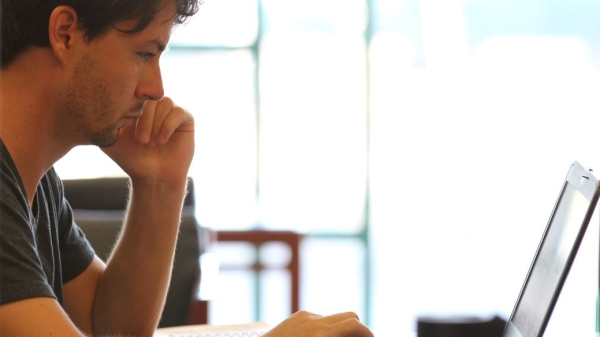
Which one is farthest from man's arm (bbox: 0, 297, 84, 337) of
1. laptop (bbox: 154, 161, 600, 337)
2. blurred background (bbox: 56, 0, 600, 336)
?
blurred background (bbox: 56, 0, 600, 336)

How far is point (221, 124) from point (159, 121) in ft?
8.04

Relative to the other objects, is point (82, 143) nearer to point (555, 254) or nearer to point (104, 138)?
point (104, 138)

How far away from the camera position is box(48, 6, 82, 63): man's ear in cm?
109

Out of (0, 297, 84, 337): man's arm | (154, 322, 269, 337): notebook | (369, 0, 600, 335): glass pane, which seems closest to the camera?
(0, 297, 84, 337): man's arm

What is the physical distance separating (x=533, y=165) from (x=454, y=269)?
602 millimetres

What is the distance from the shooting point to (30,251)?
1.02m

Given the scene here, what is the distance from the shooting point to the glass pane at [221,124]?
3865 millimetres

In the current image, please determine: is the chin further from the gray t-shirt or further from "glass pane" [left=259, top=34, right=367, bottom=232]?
"glass pane" [left=259, top=34, right=367, bottom=232]

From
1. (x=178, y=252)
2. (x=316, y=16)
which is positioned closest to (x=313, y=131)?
(x=316, y=16)

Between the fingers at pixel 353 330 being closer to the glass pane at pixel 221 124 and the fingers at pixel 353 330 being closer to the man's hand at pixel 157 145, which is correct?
the man's hand at pixel 157 145

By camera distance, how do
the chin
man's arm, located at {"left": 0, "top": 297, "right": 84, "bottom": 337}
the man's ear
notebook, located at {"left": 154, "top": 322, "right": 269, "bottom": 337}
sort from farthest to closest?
notebook, located at {"left": 154, "top": 322, "right": 269, "bottom": 337}, the chin, the man's ear, man's arm, located at {"left": 0, "top": 297, "right": 84, "bottom": 337}

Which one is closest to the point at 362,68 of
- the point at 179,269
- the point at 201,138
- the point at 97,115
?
the point at 201,138

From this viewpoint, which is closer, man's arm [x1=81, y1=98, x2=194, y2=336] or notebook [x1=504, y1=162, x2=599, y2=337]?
notebook [x1=504, y1=162, x2=599, y2=337]

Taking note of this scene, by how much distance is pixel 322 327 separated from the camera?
1.04 meters
